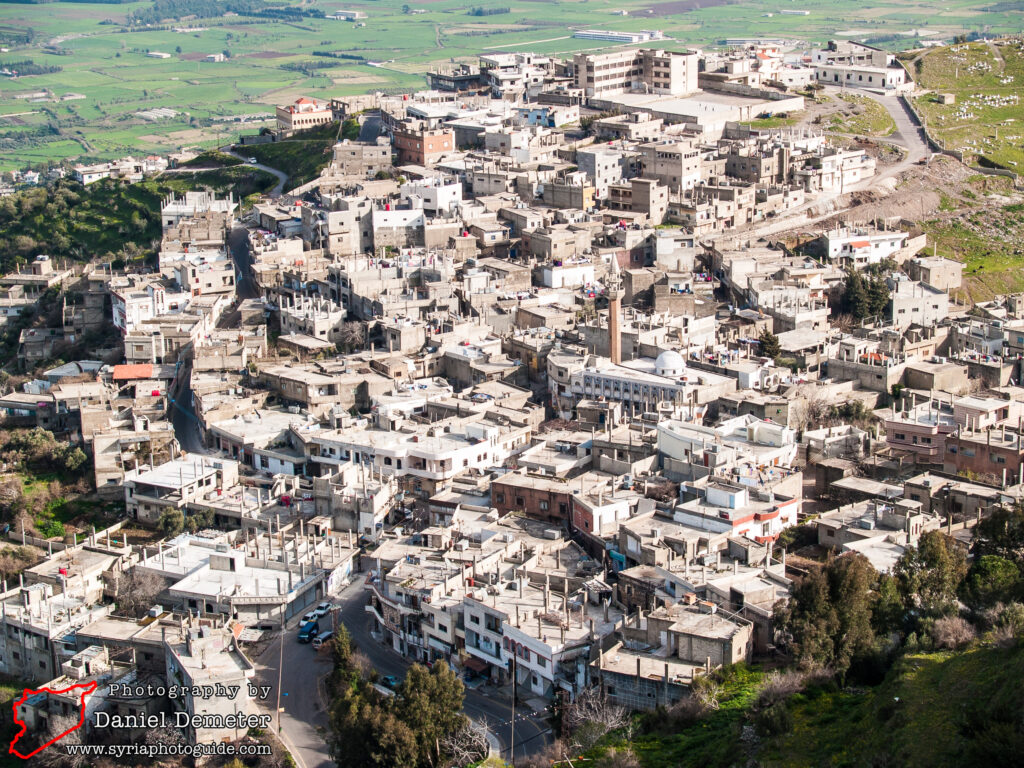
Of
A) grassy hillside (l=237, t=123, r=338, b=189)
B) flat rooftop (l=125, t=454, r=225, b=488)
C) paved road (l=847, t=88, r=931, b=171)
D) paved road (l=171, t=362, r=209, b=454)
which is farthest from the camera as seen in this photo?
grassy hillside (l=237, t=123, r=338, b=189)

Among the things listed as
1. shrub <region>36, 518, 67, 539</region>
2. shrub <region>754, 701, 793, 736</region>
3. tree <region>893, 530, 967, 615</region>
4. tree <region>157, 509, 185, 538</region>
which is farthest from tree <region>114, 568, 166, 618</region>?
tree <region>893, 530, 967, 615</region>

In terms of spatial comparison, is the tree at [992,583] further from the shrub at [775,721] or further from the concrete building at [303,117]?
the concrete building at [303,117]

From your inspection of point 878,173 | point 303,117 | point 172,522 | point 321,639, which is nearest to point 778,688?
point 321,639

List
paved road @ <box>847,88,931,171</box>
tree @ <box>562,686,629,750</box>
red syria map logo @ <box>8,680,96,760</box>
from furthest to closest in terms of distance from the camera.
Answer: paved road @ <box>847,88,931,171</box>
red syria map logo @ <box>8,680,96,760</box>
tree @ <box>562,686,629,750</box>

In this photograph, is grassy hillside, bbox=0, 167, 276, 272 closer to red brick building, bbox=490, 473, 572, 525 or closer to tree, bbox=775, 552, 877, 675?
red brick building, bbox=490, 473, 572, 525

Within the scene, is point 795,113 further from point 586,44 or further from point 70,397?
point 586,44

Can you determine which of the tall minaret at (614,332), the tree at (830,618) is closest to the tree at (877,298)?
the tall minaret at (614,332)
